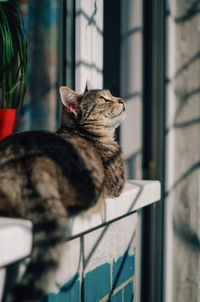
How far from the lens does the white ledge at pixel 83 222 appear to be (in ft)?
1.75

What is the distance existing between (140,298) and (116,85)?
1130 mm

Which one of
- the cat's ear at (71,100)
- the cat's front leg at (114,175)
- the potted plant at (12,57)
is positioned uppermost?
the potted plant at (12,57)

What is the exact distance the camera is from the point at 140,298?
66.0 inches

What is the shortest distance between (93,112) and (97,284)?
0.64m

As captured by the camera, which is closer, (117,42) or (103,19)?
(103,19)

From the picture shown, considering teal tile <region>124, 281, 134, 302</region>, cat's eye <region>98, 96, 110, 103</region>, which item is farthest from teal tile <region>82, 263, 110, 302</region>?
cat's eye <region>98, 96, 110, 103</region>

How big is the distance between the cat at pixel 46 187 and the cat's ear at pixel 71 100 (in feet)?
0.79

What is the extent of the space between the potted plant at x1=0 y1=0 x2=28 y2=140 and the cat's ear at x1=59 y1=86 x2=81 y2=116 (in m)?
0.14

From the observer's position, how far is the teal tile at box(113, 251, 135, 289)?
1.30 m

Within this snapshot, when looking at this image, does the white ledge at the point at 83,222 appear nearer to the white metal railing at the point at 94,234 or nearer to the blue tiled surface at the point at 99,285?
the white metal railing at the point at 94,234

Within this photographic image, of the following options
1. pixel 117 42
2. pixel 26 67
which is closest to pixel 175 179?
pixel 117 42

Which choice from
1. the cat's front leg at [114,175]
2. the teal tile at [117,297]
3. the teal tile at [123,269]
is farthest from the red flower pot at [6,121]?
the teal tile at [117,297]

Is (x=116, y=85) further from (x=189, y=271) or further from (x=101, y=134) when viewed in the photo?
(x=189, y=271)

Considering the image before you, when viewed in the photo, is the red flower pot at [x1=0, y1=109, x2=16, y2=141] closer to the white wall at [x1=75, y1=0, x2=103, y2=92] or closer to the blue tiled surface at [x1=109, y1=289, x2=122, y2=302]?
the white wall at [x1=75, y1=0, x2=103, y2=92]
